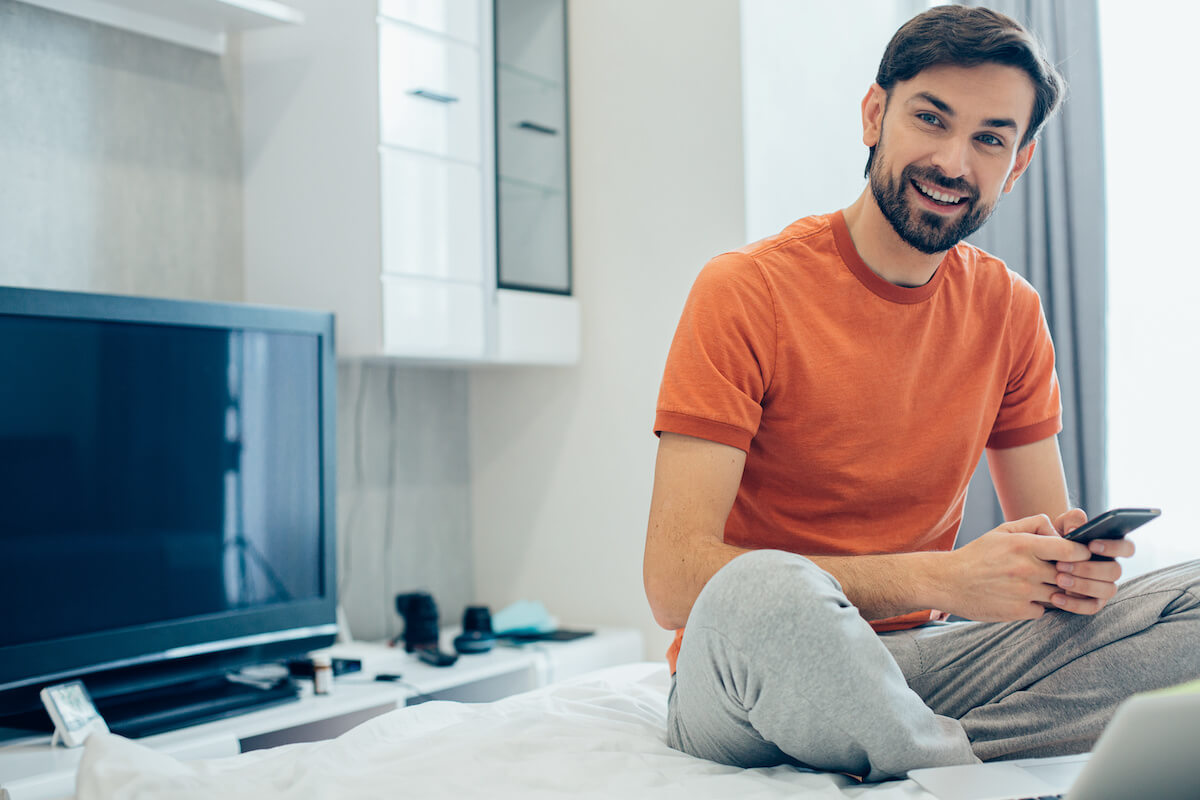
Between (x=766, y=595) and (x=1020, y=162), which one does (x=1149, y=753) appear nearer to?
(x=766, y=595)

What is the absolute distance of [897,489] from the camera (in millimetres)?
1424

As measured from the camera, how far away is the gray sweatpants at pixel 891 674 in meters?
0.95

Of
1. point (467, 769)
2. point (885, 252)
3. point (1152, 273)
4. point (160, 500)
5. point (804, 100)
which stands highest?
point (804, 100)

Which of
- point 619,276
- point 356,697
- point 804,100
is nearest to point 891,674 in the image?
point 356,697

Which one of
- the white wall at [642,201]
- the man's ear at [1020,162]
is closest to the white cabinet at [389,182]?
the white wall at [642,201]

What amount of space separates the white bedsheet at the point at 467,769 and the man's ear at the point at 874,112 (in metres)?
0.85

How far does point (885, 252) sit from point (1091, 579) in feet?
1.82

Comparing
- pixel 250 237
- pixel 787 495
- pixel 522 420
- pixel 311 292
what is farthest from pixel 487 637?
pixel 787 495

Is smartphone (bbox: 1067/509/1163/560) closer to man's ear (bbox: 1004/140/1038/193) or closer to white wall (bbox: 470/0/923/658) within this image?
man's ear (bbox: 1004/140/1038/193)

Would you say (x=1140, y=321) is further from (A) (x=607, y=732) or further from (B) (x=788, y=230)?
(A) (x=607, y=732)

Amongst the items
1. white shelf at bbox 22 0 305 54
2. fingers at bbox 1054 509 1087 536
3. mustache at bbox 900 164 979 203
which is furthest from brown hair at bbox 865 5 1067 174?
white shelf at bbox 22 0 305 54

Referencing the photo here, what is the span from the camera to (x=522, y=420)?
283 centimetres

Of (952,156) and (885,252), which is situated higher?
(952,156)

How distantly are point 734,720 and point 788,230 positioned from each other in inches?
28.7
